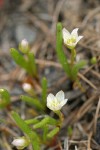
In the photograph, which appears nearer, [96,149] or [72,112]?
[96,149]

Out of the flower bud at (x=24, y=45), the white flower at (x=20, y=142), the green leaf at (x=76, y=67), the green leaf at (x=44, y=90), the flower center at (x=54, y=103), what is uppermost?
the flower bud at (x=24, y=45)

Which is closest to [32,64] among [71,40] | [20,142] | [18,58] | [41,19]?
[18,58]

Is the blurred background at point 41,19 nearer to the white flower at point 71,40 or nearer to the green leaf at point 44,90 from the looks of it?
the white flower at point 71,40

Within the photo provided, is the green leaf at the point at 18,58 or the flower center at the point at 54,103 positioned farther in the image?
the green leaf at the point at 18,58

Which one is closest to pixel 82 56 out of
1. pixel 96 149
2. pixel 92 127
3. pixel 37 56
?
pixel 37 56

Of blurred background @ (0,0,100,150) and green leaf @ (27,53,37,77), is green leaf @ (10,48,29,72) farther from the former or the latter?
blurred background @ (0,0,100,150)

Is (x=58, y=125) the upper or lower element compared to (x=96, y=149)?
upper

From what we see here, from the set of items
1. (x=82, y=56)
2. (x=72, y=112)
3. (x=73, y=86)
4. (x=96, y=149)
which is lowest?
(x=96, y=149)

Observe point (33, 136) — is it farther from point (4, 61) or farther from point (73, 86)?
point (4, 61)

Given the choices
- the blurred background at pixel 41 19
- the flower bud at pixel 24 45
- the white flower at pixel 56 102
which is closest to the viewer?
the white flower at pixel 56 102

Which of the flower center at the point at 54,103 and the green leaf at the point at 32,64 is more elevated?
the green leaf at the point at 32,64

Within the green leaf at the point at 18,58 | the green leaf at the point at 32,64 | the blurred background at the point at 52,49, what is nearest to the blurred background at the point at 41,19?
the blurred background at the point at 52,49
